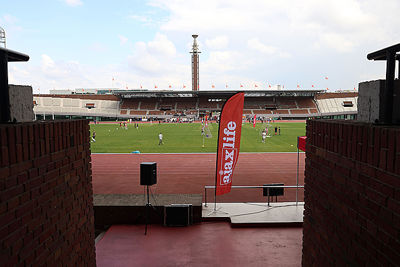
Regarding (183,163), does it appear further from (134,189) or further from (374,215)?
(374,215)

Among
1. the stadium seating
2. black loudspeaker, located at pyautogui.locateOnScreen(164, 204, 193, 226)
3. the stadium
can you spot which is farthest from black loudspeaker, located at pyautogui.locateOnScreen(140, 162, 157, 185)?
the stadium seating

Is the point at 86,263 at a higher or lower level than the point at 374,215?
lower

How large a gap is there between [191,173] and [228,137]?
7760 mm

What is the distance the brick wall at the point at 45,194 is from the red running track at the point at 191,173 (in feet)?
26.2

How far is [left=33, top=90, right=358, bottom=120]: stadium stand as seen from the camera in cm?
8375

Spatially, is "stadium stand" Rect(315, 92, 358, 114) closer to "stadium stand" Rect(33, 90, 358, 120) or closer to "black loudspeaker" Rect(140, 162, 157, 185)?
"stadium stand" Rect(33, 90, 358, 120)

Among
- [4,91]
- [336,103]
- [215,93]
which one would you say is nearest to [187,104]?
[215,93]

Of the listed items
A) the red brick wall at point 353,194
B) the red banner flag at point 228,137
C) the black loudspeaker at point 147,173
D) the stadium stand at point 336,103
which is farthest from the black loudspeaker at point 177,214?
the stadium stand at point 336,103

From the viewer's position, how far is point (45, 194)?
3082mm

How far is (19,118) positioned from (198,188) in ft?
34.7

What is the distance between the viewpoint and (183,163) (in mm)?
19109

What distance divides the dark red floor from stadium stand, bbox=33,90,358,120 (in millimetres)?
73402

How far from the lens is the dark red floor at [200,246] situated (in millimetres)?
6887

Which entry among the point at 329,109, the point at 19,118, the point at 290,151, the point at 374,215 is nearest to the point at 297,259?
the point at 374,215
